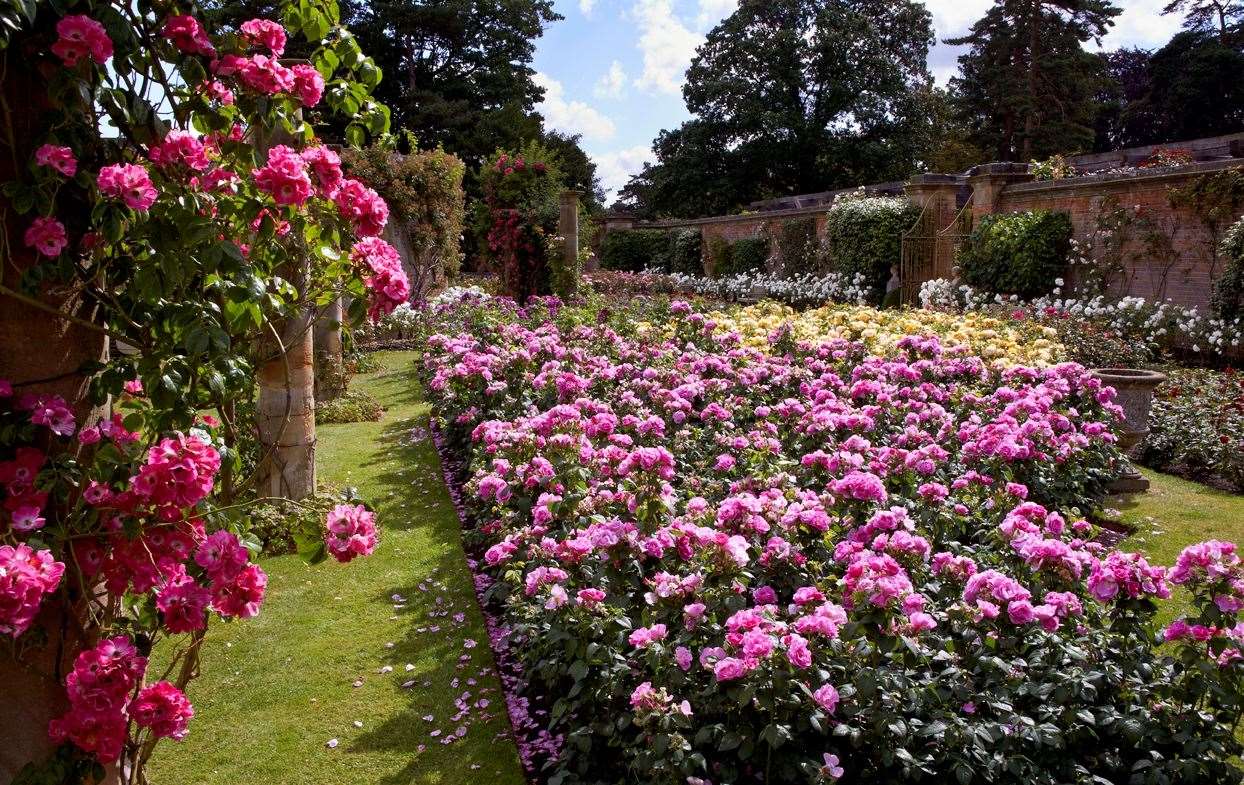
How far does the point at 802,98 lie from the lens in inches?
1328

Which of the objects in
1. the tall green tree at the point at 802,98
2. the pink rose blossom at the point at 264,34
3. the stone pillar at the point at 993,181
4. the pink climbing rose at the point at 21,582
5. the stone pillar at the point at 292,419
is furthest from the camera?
the tall green tree at the point at 802,98

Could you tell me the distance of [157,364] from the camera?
174 cm

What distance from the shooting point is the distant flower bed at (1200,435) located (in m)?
6.21

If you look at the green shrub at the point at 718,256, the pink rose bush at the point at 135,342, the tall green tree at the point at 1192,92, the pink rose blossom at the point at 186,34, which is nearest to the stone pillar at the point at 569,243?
the green shrub at the point at 718,256

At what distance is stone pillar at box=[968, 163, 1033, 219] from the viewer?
42.0 ft

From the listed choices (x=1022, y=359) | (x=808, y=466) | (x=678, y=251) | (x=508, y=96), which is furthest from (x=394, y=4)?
(x=808, y=466)

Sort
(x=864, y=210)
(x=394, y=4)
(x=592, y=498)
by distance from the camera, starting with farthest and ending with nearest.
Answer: (x=394, y=4)
(x=864, y=210)
(x=592, y=498)

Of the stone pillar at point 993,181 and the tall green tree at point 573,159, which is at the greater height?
the tall green tree at point 573,159

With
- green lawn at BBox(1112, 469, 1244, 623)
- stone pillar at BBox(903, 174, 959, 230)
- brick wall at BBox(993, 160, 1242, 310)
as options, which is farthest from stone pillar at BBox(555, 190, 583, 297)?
green lawn at BBox(1112, 469, 1244, 623)

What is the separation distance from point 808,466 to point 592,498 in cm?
112

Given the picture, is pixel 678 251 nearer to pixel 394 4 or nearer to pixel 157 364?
pixel 394 4

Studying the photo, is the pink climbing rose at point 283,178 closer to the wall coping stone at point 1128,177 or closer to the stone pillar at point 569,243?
the wall coping stone at point 1128,177

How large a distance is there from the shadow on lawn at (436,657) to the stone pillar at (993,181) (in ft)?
32.0

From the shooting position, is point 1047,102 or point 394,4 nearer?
point 1047,102
